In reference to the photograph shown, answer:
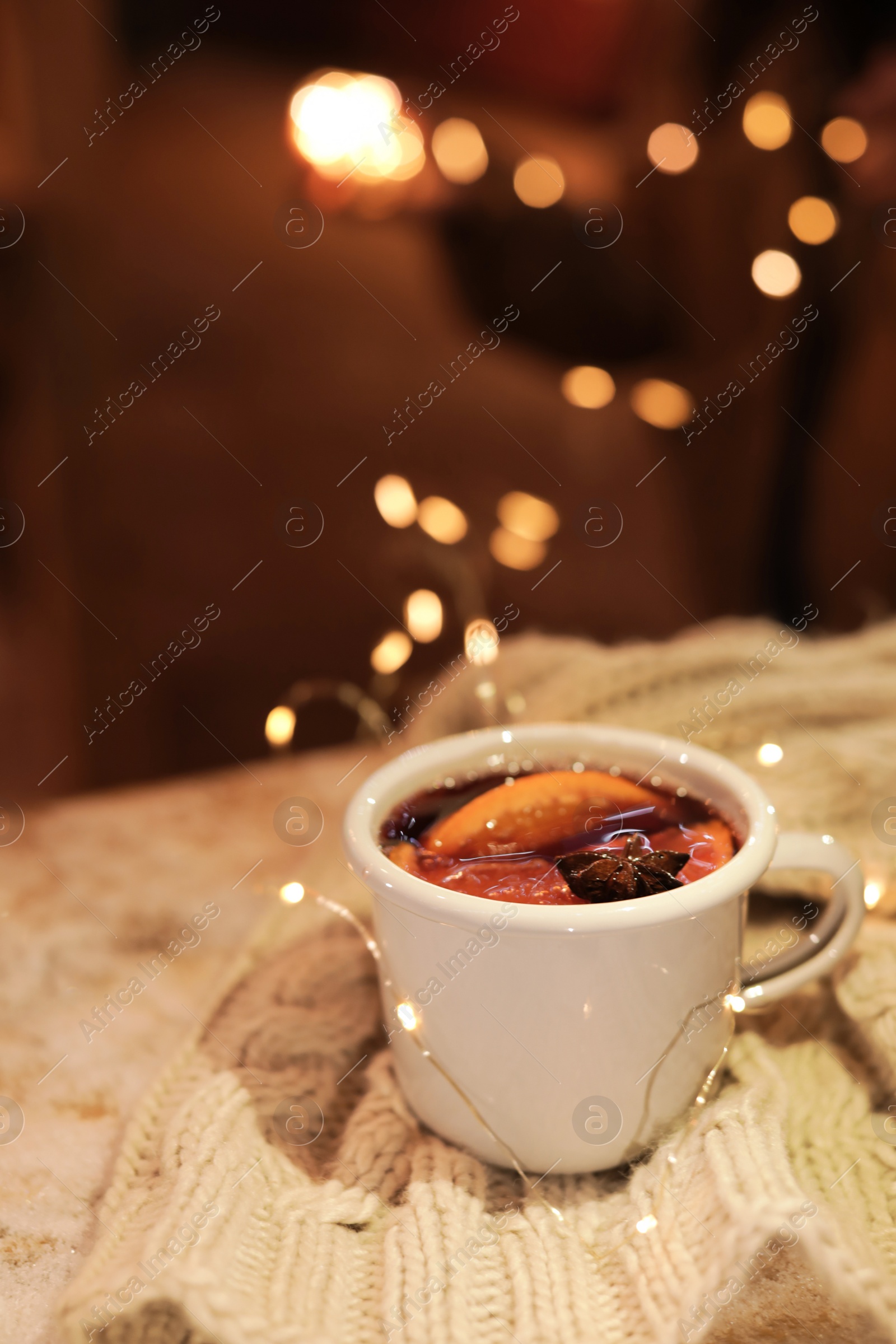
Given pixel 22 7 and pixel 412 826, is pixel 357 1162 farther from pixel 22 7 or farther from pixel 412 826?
pixel 22 7

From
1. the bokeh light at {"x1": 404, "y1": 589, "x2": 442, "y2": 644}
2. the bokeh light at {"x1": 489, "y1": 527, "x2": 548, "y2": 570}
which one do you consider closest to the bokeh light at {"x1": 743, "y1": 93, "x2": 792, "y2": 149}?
the bokeh light at {"x1": 489, "y1": 527, "x2": 548, "y2": 570}

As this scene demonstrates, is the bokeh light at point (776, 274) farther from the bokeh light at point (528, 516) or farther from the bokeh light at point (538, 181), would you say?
the bokeh light at point (528, 516)

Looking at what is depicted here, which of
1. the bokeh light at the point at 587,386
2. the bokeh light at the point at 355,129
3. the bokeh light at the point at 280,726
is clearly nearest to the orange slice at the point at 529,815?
the bokeh light at the point at 280,726

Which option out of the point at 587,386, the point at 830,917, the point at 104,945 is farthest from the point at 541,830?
the point at 587,386

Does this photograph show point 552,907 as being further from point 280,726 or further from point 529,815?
point 280,726

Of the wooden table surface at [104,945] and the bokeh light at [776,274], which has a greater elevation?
the bokeh light at [776,274]
